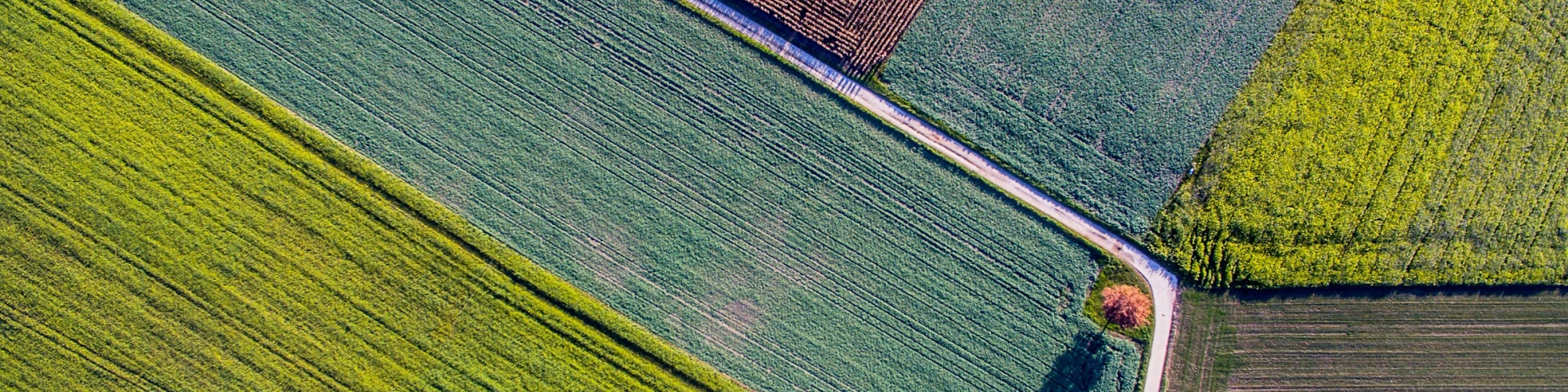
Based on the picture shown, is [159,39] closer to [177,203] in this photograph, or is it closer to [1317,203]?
[177,203]

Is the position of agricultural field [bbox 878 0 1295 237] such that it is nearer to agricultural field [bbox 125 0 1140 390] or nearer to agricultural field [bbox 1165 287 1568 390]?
agricultural field [bbox 125 0 1140 390]

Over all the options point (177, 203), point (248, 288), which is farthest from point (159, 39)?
point (248, 288)

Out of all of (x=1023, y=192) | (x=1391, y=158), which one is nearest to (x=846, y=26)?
(x=1023, y=192)

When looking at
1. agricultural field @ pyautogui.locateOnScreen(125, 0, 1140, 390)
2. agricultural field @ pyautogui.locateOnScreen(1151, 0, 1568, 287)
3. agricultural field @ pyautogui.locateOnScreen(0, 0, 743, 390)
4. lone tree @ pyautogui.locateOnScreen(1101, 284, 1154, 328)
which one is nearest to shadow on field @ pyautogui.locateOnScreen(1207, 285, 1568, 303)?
agricultural field @ pyautogui.locateOnScreen(1151, 0, 1568, 287)

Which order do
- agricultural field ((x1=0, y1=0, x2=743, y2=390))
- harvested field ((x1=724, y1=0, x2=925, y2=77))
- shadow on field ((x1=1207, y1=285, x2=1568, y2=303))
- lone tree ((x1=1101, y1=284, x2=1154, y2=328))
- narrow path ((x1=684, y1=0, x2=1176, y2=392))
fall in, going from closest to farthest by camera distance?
agricultural field ((x1=0, y1=0, x2=743, y2=390))
lone tree ((x1=1101, y1=284, x2=1154, y2=328))
narrow path ((x1=684, y1=0, x2=1176, y2=392))
shadow on field ((x1=1207, y1=285, x2=1568, y2=303))
harvested field ((x1=724, y1=0, x2=925, y2=77))

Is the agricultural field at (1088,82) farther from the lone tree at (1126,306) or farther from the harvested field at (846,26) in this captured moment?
the lone tree at (1126,306)

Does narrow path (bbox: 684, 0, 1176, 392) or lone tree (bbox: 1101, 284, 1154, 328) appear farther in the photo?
narrow path (bbox: 684, 0, 1176, 392)
